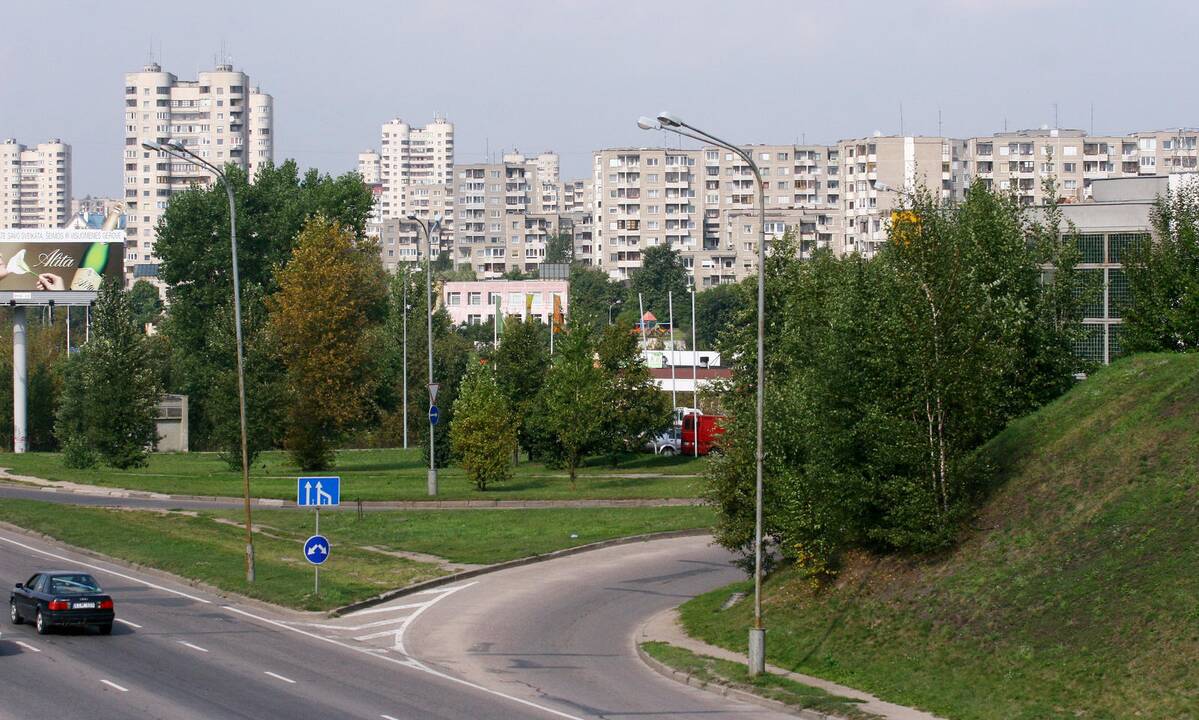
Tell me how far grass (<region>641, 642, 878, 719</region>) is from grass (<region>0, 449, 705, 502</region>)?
21584 millimetres

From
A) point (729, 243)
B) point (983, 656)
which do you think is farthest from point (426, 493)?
point (729, 243)

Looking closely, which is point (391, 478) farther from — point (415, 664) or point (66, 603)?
point (415, 664)

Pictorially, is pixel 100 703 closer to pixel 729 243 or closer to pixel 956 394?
pixel 956 394

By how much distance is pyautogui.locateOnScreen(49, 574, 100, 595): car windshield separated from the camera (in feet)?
93.9

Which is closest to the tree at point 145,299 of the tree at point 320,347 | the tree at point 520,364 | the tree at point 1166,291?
the tree at point 320,347

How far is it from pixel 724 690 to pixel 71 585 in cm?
1430

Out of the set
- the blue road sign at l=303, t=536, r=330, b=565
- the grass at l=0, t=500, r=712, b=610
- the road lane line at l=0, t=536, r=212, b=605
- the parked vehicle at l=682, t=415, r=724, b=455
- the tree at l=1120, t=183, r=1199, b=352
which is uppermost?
the tree at l=1120, t=183, r=1199, b=352

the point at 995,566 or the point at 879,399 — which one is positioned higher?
the point at 879,399

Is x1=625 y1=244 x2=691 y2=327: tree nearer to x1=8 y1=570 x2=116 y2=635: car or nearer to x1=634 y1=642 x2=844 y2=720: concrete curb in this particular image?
x1=8 y1=570 x2=116 y2=635: car

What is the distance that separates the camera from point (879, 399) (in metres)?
27.1

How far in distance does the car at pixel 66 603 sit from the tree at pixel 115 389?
132ft

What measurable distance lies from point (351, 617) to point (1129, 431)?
58.1ft

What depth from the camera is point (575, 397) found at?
5847cm

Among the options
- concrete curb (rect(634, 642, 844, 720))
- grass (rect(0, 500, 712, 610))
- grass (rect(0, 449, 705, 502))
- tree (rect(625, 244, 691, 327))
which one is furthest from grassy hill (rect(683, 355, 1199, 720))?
tree (rect(625, 244, 691, 327))
